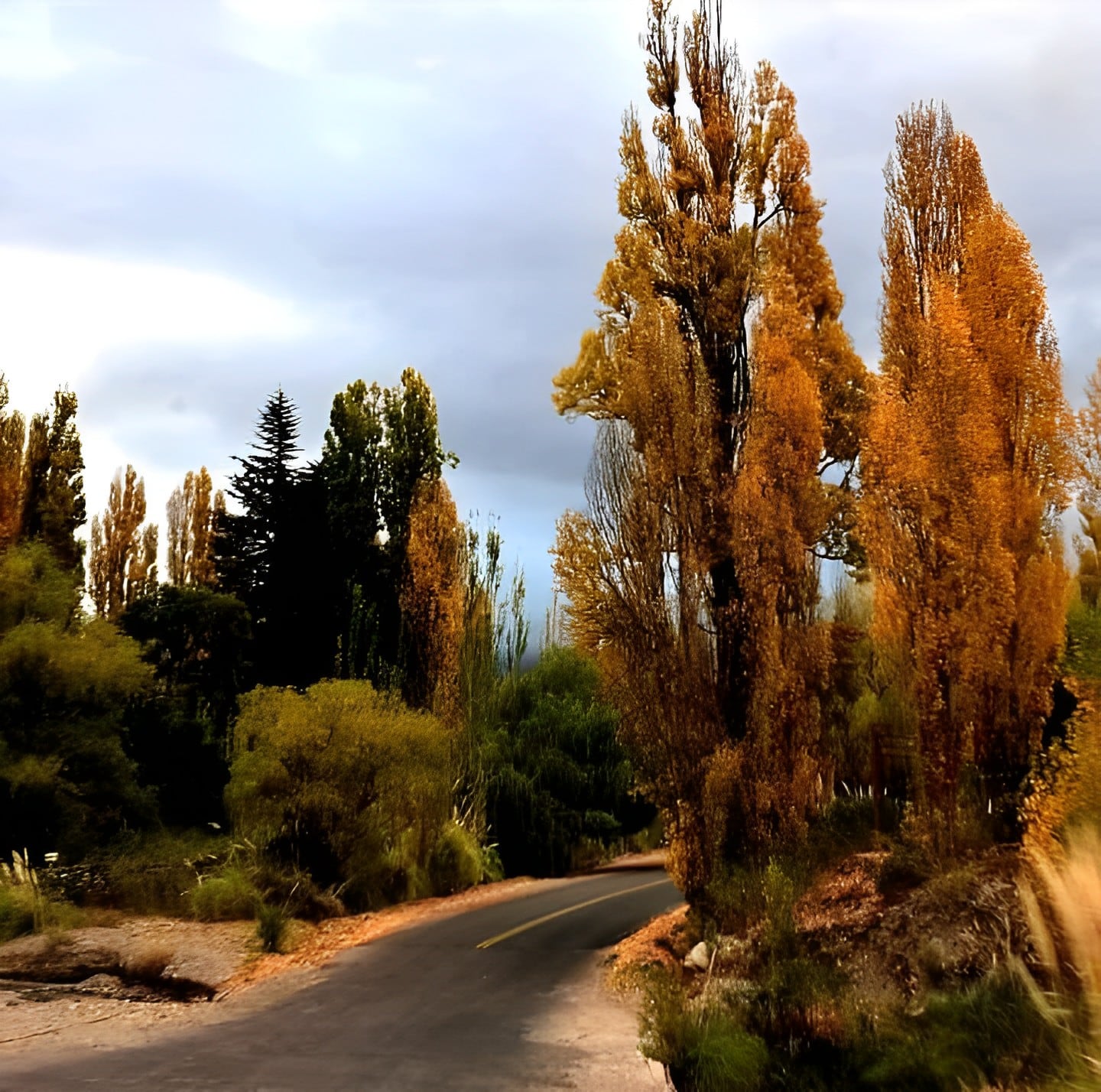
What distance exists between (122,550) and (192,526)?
2.77 metres

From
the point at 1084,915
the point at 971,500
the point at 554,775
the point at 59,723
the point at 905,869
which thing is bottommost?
the point at 905,869

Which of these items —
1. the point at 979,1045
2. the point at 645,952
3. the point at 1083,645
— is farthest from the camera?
the point at 645,952

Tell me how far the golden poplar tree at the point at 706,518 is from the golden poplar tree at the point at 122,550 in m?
27.0

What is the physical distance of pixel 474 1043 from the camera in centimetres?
989

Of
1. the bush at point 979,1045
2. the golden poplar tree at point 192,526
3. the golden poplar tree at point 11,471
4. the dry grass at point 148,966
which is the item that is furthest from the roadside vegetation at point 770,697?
the golden poplar tree at point 192,526

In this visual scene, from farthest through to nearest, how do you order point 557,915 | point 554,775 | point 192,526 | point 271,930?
point 192,526
point 554,775
point 557,915
point 271,930

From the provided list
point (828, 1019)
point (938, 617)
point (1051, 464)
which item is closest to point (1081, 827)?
point (828, 1019)

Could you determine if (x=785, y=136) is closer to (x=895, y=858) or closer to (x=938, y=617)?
(x=938, y=617)

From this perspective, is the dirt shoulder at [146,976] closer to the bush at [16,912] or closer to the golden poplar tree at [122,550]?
the bush at [16,912]

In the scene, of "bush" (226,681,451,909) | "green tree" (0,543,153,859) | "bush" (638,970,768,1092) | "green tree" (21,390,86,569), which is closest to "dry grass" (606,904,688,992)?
"bush" (638,970,768,1092)

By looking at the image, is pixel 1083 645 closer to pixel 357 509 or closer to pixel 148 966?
pixel 148 966

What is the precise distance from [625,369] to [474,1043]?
8.36 m

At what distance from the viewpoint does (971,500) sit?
40.7ft

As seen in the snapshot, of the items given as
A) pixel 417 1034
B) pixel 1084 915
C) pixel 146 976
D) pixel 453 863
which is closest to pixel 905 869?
pixel 417 1034
